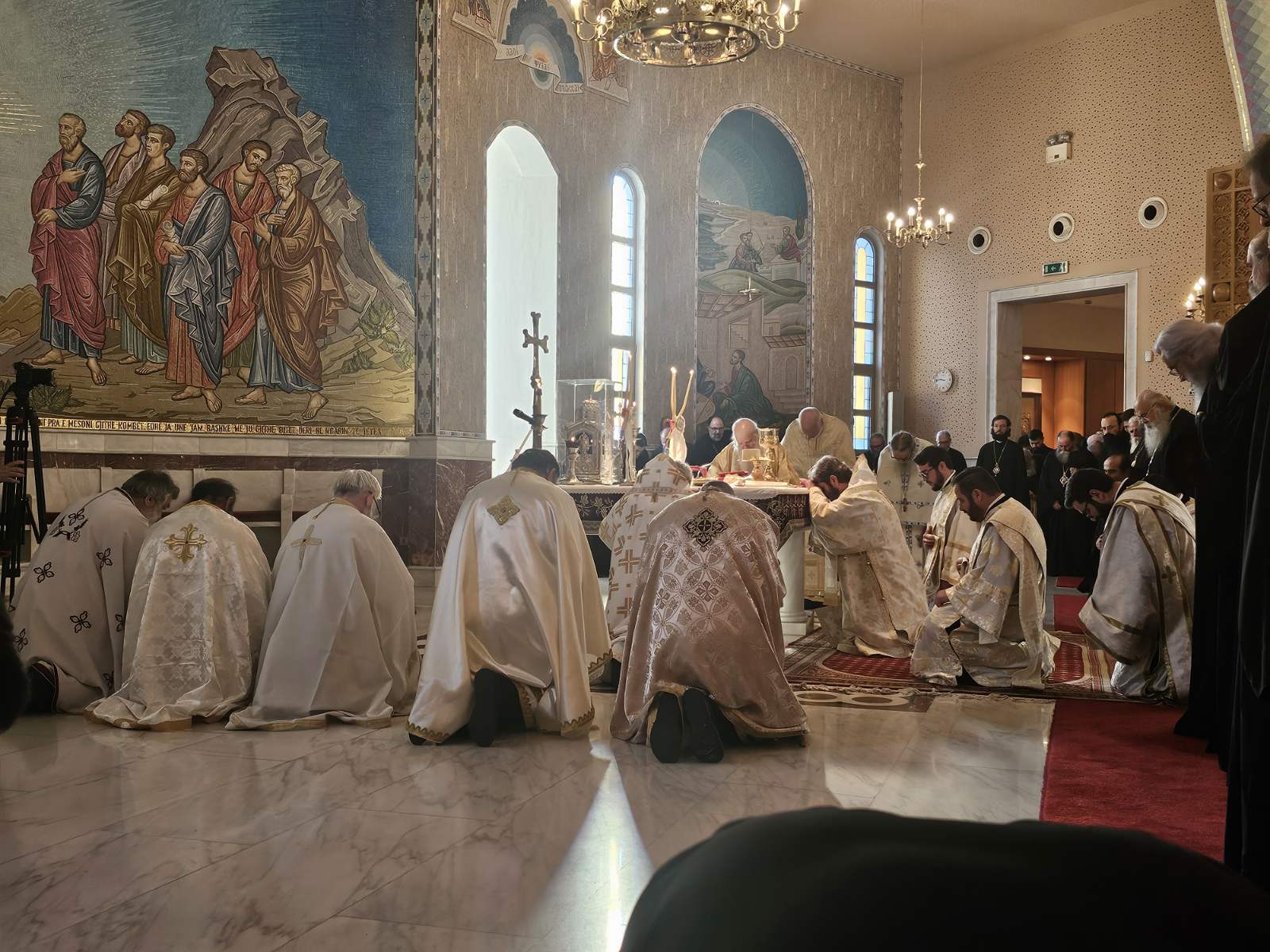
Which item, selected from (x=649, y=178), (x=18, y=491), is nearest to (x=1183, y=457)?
(x=18, y=491)

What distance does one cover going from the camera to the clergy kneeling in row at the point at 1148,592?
6.44m

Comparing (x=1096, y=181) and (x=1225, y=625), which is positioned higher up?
(x=1096, y=181)

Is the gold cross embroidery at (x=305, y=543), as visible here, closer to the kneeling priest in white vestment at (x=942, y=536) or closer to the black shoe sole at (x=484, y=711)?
the black shoe sole at (x=484, y=711)

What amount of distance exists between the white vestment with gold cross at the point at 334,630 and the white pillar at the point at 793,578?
4.13m

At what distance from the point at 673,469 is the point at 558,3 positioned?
8.50m

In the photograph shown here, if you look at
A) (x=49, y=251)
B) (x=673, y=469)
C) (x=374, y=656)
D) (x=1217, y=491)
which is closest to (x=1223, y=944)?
(x=1217, y=491)

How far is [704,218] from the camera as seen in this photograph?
1725cm

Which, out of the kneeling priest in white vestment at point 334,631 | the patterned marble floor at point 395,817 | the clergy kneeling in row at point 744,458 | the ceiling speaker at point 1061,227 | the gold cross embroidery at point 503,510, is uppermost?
the ceiling speaker at point 1061,227

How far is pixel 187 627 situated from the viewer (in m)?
6.09

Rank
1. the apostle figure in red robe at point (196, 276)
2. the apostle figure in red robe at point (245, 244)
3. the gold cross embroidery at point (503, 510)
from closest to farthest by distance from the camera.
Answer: the gold cross embroidery at point (503, 510) < the apostle figure in red robe at point (196, 276) < the apostle figure in red robe at point (245, 244)

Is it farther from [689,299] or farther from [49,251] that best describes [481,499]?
[689,299]

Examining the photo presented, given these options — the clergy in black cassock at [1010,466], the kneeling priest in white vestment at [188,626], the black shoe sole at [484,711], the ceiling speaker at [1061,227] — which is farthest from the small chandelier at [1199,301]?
the kneeling priest in white vestment at [188,626]

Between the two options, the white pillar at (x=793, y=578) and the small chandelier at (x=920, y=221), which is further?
the small chandelier at (x=920, y=221)

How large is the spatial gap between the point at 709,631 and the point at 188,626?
9.13 feet
